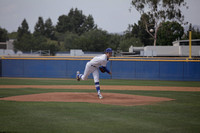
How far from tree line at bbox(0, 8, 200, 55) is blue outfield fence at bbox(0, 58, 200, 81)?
5.74 meters

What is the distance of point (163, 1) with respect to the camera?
40656 mm

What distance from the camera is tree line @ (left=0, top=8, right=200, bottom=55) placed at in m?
56.8

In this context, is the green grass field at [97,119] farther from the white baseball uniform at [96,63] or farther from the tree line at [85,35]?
the tree line at [85,35]

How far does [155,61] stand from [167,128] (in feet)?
59.7

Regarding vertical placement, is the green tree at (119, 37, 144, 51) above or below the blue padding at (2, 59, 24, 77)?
above

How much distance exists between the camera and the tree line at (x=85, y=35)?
56794mm

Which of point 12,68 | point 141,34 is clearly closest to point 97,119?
point 12,68

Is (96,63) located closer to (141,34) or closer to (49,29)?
(141,34)

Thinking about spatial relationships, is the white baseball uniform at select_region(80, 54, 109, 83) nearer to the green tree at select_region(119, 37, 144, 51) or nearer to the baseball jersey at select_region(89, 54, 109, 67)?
the baseball jersey at select_region(89, 54, 109, 67)

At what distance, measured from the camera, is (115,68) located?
933 inches

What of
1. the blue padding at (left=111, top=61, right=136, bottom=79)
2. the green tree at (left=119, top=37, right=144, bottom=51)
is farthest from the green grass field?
the green tree at (left=119, top=37, right=144, bottom=51)

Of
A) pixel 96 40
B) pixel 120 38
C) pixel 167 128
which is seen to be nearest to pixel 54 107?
pixel 167 128

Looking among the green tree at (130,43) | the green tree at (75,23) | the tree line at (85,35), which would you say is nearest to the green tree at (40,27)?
the tree line at (85,35)

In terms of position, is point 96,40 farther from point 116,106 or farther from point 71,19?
point 116,106
